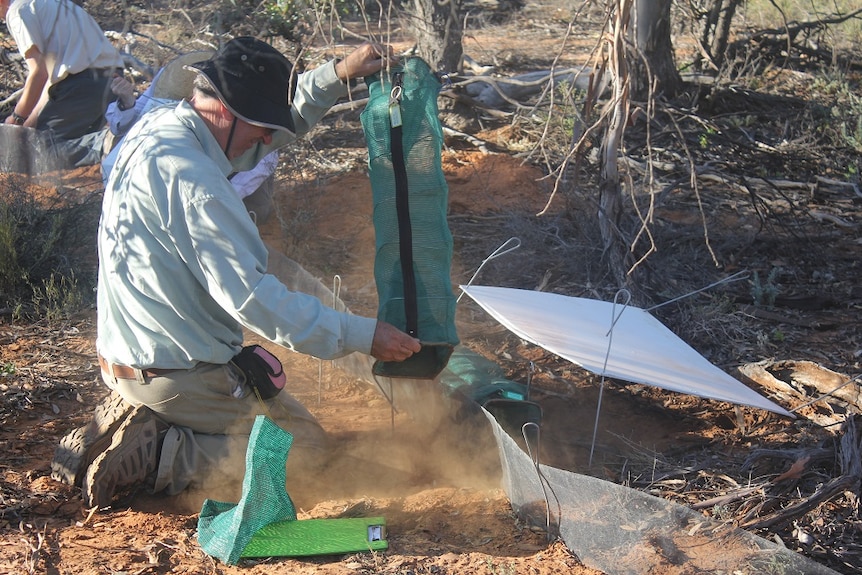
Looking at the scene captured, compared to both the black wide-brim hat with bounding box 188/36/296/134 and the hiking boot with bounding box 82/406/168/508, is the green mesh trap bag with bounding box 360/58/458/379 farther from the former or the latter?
the hiking boot with bounding box 82/406/168/508

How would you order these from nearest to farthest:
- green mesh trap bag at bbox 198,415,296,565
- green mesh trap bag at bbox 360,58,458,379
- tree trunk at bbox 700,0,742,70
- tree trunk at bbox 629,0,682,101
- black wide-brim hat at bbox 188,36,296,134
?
green mesh trap bag at bbox 198,415,296,565
black wide-brim hat at bbox 188,36,296,134
green mesh trap bag at bbox 360,58,458,379
tree trunk at bbox 629,0,682,101
tree trunk at bbox 700,0,742,70

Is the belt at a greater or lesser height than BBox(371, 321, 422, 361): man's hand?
lesser

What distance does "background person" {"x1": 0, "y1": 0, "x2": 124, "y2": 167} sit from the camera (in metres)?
6.49

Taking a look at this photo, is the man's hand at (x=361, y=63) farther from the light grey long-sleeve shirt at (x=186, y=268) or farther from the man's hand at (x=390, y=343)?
the man's hand at (x=390, y=343)

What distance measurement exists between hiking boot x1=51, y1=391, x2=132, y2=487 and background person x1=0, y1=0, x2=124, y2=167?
3.83 m

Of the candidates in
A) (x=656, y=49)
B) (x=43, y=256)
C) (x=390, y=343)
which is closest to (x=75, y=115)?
(x=43, y=256)

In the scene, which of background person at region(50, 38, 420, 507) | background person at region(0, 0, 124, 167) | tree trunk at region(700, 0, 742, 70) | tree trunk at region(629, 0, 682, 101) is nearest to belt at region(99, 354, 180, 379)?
background person at region(50, 38, 420, 507)

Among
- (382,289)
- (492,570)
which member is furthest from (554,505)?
(382,289)

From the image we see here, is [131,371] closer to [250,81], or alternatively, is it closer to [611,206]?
[250,81]

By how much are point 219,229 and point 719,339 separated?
285 centimetres

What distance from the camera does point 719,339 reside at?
4699 millimetres

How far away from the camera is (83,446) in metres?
3.29

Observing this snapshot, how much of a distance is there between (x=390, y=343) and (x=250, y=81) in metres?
1.05

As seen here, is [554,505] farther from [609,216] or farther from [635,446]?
[609,216]
